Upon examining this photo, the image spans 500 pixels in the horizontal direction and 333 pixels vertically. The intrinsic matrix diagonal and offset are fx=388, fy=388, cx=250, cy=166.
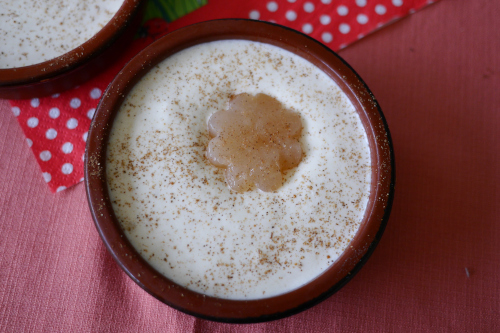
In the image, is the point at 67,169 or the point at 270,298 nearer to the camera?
the point at 270,298

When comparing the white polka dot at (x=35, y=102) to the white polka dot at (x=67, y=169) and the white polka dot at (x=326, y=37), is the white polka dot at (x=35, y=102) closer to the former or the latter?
the white polka dot at (x=67, y=169)

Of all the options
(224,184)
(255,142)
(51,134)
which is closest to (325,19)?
(255,142)

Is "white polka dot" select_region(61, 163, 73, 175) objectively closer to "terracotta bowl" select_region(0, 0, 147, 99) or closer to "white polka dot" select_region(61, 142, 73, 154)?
"white polka dot" select_region(61, 142, 73, 154)

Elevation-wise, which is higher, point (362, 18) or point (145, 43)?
point (362, 18)

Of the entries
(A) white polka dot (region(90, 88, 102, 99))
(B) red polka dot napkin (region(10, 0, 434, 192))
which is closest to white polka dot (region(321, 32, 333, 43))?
(B) red polka dot napkin (region(10, 0, 434, 192))

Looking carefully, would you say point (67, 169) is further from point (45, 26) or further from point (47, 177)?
point (45, 26)

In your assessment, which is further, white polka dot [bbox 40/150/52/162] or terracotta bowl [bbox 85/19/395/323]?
white polka dot [bbox 40/150/52/162]

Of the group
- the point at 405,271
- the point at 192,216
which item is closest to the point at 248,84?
the point at 192,216
